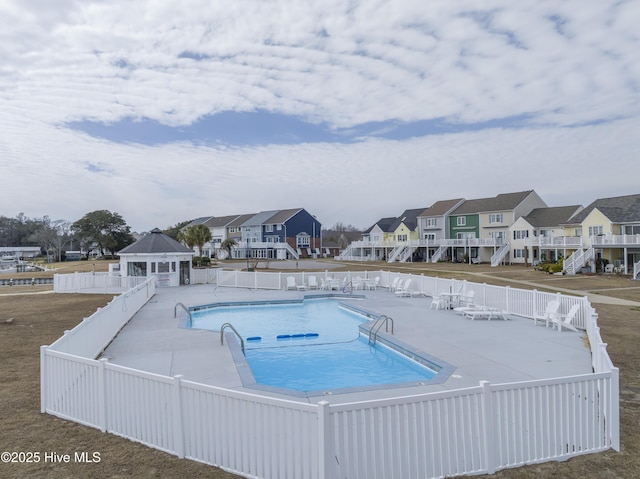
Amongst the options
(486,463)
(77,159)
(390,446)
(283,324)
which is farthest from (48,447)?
(77,159)

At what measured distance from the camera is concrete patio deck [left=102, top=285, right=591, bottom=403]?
7.90 metres

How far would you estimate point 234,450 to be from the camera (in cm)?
455

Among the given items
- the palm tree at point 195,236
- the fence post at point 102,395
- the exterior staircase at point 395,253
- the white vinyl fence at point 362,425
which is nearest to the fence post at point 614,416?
the white vinyl fence at point 362,425

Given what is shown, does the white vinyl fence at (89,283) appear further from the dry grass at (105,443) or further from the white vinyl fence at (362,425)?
the white vinyl fence at (362,425)

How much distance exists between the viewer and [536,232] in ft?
154

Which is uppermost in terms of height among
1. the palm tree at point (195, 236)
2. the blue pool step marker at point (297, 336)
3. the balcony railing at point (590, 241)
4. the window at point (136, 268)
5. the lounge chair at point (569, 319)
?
the palm tree at point (195, 236)

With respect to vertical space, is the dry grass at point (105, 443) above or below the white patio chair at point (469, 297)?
below

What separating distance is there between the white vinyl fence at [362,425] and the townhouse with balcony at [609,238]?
109ft

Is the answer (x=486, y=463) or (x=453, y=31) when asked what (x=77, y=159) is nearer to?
(x=453, y=31)

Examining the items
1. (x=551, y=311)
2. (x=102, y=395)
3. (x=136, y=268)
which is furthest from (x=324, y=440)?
(x=136, y=268)

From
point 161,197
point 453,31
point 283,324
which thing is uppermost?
point 453,31

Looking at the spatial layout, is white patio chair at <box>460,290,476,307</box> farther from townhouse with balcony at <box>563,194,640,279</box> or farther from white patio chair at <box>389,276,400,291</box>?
townhouse with balcony at <box>563,194,640,279</box>

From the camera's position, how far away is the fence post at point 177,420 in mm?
4859

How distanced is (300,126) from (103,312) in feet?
83.3
